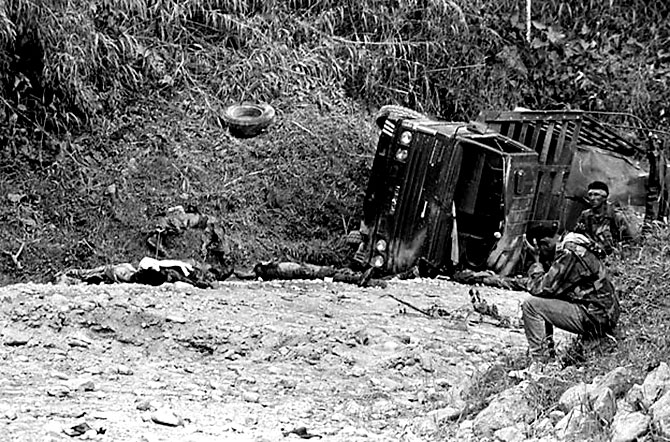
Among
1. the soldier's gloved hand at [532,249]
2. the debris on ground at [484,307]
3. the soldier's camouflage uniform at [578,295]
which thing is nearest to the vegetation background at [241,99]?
the debris on ground at [484,307]

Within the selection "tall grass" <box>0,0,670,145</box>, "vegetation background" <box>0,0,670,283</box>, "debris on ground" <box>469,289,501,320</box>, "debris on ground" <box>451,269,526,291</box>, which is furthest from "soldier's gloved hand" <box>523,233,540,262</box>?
"tall grass" <box>0,0,670,145</box>

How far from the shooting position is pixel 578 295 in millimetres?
5875

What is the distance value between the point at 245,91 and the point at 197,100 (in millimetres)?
573

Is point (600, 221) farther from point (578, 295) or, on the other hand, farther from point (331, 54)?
point (331, 54)

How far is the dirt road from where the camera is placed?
524cm

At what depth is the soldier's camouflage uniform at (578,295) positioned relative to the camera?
19.1 ft

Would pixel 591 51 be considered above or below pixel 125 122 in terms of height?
above

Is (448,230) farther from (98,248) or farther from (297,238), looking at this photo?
(98,248)

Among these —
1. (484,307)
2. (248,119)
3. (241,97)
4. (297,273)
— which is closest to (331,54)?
(241,97)

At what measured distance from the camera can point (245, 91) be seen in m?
12.9

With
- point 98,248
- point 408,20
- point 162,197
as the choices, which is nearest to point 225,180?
point 162,197

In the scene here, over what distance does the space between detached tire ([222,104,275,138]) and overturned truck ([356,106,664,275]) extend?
2483 mm

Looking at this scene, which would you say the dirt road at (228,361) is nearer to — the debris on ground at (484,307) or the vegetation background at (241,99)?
the debris on ground at (484,307)

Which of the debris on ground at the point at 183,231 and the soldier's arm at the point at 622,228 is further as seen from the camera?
the debris on ground at the point at 183,231
